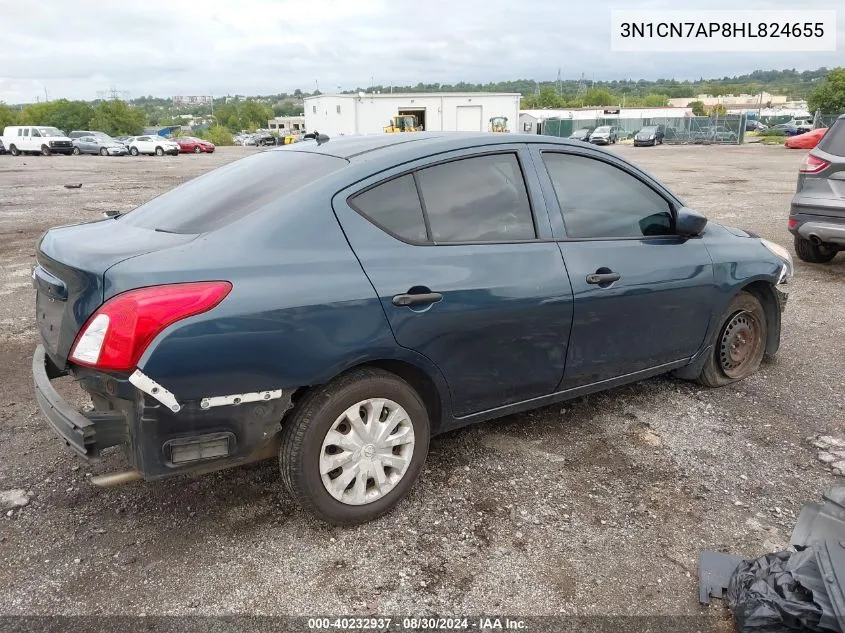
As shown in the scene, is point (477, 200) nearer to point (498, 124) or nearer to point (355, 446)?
point (355, 446)

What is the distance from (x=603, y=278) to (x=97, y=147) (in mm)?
44301

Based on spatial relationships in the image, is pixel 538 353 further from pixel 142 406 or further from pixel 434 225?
pixel 142 406

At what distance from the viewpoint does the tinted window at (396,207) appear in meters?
2.88

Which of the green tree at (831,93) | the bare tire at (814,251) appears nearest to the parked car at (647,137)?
the green tree at (831,93)

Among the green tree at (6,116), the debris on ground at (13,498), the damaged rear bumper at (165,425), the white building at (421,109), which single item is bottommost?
the debris on ground at (13,498)

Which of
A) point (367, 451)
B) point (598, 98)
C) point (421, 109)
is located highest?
point (598, 98)

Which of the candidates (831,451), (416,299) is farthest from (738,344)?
(416,299)

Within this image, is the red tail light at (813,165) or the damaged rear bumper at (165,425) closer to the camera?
the damaged rear bumper at (165,425)

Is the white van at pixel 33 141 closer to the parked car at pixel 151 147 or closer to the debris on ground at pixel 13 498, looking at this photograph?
the parked car at pixel 151 147

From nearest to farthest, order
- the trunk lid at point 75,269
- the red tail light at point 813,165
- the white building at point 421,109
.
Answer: the trunk lid at point 75,269
the red tail light at point 813,165
the white building at point 421,109

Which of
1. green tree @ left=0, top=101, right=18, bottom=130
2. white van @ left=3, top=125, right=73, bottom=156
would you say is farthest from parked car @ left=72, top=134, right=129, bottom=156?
green tree @ left=0, top=101, right=18, bottom=130

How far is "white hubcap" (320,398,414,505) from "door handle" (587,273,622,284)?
3.90 ft

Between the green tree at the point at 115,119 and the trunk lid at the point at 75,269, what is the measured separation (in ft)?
338

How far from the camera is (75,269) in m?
2.58
